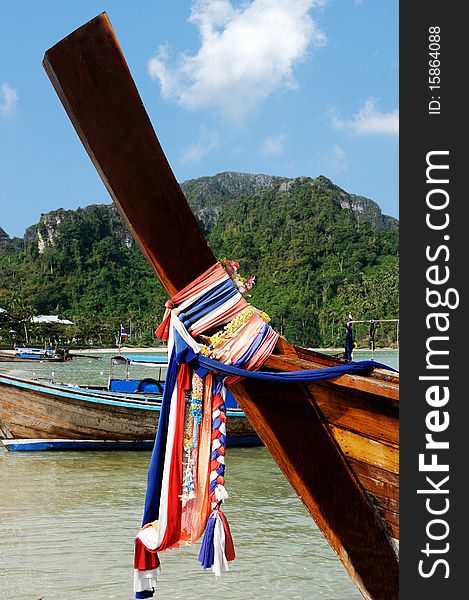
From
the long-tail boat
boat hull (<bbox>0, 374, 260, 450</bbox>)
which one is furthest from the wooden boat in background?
the long-tail boat

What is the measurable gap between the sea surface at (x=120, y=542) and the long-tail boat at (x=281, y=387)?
3.50 metres

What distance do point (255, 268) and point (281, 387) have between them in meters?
79.7

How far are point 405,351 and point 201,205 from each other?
123489mm

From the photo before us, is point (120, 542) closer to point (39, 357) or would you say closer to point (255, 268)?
point (39, 357)

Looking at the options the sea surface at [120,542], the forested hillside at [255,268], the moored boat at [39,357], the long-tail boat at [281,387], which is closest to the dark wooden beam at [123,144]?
the long-tail boat at [281,387]

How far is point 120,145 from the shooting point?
7.06 feet

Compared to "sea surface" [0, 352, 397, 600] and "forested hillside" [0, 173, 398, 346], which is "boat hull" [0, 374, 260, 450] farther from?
"forested hillside" [0, 173, 398, 346]

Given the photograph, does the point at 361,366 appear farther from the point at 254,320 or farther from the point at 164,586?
the point at 164,586

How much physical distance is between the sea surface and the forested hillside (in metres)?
57.1

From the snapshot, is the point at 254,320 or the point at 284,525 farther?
the point at 284,525

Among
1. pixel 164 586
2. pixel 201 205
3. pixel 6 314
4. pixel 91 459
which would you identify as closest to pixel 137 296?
pixel 6 314

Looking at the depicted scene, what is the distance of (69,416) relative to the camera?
11516 millimetres

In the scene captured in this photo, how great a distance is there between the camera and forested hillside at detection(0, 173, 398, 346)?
73.6 metres

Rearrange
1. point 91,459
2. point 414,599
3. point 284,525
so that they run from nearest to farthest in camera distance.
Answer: point 414,599 < point 284,525 < point 91,459
